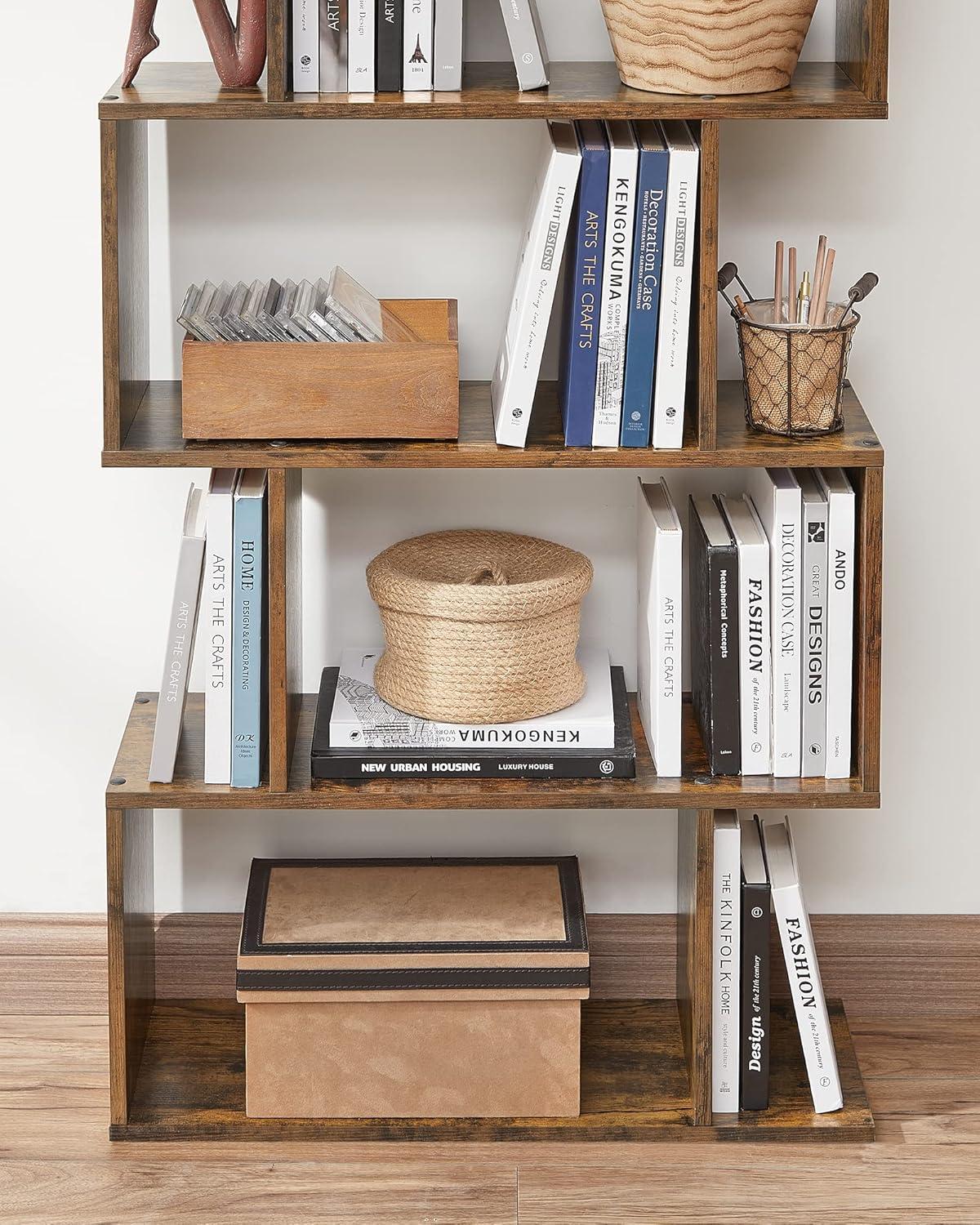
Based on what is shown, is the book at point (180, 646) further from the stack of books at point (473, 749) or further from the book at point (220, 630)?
the stack of books at point (473, 749)

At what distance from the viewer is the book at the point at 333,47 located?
5.50ft

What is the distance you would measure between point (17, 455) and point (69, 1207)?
0.87m

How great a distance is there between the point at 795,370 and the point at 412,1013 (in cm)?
84

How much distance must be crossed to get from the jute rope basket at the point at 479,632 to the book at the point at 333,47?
1.72 ft

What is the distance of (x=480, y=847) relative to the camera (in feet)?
7.09

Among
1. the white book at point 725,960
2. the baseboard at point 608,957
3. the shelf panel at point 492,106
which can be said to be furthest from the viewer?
the baseboard at point 608,957

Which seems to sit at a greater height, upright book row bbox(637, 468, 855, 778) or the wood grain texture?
upright book row bbox(637, 468, 855, 778)

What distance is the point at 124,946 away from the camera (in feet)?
6.24

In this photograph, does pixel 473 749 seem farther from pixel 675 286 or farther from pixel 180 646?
pixel 675 286

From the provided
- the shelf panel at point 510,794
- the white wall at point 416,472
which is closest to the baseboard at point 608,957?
the white wall at point 416,472

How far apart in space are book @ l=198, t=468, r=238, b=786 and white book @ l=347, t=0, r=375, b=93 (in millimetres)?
437

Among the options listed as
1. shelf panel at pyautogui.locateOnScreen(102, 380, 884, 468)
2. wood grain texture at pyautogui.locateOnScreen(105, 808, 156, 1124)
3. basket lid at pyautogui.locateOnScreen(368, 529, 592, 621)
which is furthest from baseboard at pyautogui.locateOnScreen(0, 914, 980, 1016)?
shelf panel at pyautogui.locateOnScreen(102, 380, 884, 468)

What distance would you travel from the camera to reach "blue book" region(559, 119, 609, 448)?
1.66m

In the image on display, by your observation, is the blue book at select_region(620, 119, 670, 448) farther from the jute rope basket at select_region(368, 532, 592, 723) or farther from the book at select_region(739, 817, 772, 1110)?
the book at select_region(739, 817, 772, 1110)
